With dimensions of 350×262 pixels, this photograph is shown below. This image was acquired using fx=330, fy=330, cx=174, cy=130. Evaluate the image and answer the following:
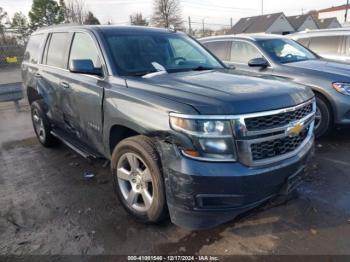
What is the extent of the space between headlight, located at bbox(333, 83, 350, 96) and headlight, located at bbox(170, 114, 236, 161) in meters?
3.52

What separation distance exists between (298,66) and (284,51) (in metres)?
0.82

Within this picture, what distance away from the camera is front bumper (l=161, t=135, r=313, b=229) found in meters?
2.45

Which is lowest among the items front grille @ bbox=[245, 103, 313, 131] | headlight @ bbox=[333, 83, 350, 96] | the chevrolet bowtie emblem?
headlight @ bbox=[333, 83, 350, 96]

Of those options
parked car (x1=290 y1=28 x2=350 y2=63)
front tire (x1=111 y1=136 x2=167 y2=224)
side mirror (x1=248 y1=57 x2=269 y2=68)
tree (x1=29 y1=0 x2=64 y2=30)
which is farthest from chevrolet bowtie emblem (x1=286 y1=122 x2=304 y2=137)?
tree (x1=29 y1=0 x2=64 y2=30)

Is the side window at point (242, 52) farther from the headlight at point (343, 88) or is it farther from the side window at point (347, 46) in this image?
the side window at point (347, 46)

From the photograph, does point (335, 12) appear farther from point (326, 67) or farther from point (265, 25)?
point (326, 67)

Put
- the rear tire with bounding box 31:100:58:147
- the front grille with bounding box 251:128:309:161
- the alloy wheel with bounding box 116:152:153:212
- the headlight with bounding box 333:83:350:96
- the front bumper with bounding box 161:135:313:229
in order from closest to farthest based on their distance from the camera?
the front bumper with bounding box 161:135:313:229
the front grille with bounding box 251:128:309:161
the alloy wheel with bounding box 116:152:153:212
the headlight with bounding box 333:83:350:96
the rear tire with bounding box 31:100:58:147

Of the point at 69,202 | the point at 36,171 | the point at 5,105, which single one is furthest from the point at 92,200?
the point at 5,105

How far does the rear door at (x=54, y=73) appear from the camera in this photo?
4465mm

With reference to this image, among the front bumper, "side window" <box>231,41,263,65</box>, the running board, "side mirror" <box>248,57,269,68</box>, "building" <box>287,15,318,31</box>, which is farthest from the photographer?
"building" <box>287,15,318,31</box>

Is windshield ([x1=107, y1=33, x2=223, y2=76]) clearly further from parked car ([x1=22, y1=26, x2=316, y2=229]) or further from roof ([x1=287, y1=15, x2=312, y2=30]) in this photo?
roof ([x1=287, y1=15, x2=312, y2=30])

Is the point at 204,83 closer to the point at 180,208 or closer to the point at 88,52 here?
the point at 180,208

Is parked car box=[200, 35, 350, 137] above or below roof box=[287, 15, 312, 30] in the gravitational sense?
below

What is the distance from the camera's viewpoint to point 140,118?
2904 millimetres
